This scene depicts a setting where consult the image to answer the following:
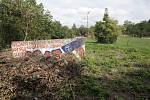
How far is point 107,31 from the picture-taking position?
45562 mm

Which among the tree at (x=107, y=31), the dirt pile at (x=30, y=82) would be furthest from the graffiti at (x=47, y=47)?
the tree at (x=107, y=31)

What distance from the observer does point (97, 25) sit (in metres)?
47.9

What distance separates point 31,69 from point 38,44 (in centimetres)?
799

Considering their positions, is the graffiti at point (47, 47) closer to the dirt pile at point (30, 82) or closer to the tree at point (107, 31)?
the dirt pile at point (30, 82)

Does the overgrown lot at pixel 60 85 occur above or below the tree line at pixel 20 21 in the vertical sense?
below

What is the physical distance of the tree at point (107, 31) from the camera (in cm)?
4533

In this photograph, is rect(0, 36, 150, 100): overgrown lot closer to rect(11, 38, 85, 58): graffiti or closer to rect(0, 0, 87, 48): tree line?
rect(11, 38, 85, 58): graffiti

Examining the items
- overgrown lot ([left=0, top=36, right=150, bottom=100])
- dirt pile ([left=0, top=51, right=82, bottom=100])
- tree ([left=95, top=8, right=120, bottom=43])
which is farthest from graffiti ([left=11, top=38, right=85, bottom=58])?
tree ([left=95, top=8, right=120, bottom=43])

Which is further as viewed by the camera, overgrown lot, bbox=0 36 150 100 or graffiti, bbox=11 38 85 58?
graffiti, bbox=11 38 85 58

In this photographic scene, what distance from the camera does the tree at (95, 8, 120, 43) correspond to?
45.3 m

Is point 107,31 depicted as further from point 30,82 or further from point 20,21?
point 30,82

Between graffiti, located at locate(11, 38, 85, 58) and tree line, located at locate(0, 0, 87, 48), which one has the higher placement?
tree line, located at locate(0, 0, 87, 48)

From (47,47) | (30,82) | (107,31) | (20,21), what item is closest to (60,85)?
(30,82)

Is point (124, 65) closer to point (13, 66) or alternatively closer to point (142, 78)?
point (142, 78)
